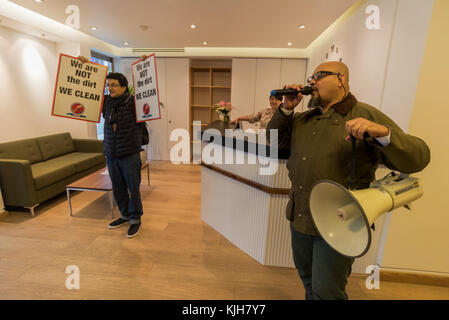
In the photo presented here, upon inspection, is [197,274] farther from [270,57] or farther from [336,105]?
[270,57]

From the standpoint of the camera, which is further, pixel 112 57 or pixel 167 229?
pixel 112 57

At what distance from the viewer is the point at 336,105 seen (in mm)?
1006

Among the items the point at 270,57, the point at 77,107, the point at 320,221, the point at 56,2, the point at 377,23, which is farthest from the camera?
the point at 270,57

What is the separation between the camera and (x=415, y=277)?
1.78 metres

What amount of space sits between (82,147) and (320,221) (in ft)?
14.7

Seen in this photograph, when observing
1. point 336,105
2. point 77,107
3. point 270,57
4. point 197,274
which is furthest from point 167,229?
point 270,57

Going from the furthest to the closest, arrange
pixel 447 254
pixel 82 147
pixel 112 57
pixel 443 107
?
pixel 112 57
pixel 82 147
pixel 447 254
pixel 443 107

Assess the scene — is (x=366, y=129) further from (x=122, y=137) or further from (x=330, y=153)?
(x=122, y=137)

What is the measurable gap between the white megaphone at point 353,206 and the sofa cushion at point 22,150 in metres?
3.78

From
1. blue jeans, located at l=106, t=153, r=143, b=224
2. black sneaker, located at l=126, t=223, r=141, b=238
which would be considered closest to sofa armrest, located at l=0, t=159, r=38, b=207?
blue jeans, located at l=106, t=153, r=143, b=224

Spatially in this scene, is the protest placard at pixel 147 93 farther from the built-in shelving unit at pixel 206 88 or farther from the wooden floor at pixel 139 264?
the built-in shelving unit at pixel 206 88

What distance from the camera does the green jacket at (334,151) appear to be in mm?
838

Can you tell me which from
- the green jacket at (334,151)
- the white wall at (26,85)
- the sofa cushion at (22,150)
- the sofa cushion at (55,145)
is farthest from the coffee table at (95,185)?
the green jacket at (334,151)

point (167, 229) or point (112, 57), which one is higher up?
point (112, 57)
